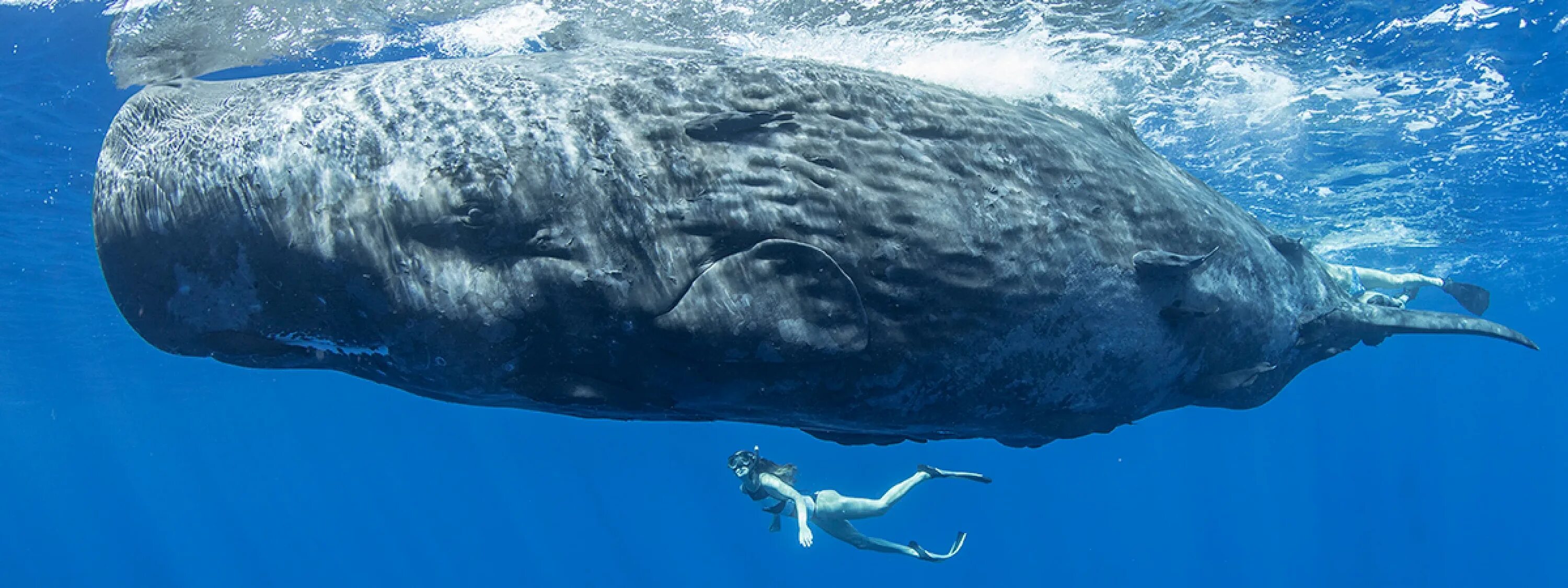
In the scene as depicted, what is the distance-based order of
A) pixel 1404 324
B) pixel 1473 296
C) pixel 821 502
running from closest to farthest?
1. pixel 1404 324
2. pixel 1473 296
3. pixel 821 502

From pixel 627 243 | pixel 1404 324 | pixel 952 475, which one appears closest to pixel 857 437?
pixel 627 243

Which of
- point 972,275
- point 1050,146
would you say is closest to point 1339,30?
point 1050,146

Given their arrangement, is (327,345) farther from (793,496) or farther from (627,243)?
(793,496)

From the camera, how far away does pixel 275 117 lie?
3346mm

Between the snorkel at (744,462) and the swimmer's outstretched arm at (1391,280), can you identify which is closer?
the swimmer's outstretched arm at (1391,280)

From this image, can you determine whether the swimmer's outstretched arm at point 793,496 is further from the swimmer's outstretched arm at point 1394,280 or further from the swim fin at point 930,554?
the swimmer's outstretched arm at point 1394,280

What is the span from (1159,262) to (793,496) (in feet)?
35.1

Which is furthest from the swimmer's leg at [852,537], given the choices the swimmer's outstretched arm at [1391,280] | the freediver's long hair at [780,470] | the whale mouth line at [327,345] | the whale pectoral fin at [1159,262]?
the whale mouth line at [327,345]

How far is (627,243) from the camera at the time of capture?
3170 mm

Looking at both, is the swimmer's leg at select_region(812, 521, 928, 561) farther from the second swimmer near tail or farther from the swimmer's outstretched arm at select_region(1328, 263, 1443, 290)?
the swimmer's outstretched arm at select_region(1328, 263, 1443, 290)

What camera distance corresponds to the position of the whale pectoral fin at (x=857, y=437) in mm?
4398

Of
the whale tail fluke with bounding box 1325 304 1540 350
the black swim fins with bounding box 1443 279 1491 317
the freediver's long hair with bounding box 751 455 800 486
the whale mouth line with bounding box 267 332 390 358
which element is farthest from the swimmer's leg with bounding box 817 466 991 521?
the whale mouth line with bounding box 267 332 390 358

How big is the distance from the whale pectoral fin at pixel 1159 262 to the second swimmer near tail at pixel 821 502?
22.6 feet

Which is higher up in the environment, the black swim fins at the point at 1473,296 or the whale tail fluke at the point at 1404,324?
the whale tail fluke at the point at 1404,324
